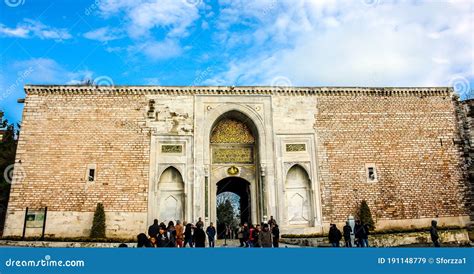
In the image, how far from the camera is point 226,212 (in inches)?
1447

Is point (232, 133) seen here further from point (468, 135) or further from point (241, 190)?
point (468, 135)

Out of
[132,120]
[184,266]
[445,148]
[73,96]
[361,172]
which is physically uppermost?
[73,96]

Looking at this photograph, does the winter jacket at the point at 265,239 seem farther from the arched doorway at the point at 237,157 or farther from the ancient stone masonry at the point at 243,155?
the arched doorway at the point at 237,157

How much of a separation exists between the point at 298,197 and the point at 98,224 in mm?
7764

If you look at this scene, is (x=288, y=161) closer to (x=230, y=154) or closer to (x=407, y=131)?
(x=230, y=154)

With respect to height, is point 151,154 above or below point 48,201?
above

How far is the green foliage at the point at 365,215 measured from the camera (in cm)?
1451

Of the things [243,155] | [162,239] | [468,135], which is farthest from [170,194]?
[468,135]

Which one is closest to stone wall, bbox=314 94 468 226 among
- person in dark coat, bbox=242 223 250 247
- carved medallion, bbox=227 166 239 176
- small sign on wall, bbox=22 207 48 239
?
carved medallion, bbox=227 166 239 176

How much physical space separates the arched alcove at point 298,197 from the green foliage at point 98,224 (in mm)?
7048

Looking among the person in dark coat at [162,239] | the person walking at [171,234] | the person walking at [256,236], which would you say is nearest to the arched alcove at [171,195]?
the person walking at [171,234]

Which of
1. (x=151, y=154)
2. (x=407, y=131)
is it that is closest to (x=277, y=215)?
(x=151, y=154)

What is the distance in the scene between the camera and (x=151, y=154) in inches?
590

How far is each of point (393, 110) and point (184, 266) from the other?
13.4 metres
